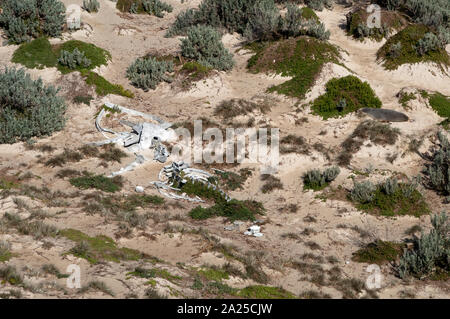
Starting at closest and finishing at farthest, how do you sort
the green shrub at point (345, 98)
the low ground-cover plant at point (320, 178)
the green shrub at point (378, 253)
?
the green shrub at point (378, 253)
the low ground-cover plant at point (320, 178)
the green shrub at point (345, 98)

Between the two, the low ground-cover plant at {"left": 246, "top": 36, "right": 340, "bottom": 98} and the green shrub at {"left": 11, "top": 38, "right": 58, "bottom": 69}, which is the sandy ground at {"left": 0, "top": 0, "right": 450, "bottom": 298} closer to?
the green shrub at {"left": 11, "top": 38, "right": 58, "bottom": 69}

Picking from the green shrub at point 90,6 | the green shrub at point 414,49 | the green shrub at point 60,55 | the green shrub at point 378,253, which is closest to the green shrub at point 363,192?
the green shrub at point 378,253

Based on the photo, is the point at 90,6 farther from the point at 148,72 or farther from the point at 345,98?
the point at 345,98

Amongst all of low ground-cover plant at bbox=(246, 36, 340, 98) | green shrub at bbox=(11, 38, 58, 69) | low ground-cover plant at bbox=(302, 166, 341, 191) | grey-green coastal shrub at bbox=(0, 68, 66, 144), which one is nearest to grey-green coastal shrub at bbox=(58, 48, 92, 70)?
green shrub at bbox=(11, 38, 58, 69)

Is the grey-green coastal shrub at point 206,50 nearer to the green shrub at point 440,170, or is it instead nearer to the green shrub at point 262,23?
the green shrub at point 262,23

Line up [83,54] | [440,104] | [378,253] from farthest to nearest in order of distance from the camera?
[83,54]
[440,104]
[378,253]

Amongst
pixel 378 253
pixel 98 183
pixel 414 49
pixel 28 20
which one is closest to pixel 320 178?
pixel 378 253
